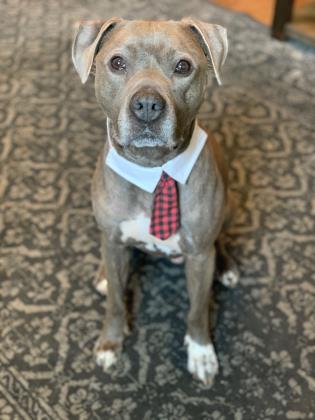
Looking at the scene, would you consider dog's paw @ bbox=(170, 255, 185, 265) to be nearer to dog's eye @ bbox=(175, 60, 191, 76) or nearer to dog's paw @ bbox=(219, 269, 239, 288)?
dog's paw @ bbox=(219, 269, 239, 288)

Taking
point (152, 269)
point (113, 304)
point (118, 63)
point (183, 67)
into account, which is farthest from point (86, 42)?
point (152, 269)

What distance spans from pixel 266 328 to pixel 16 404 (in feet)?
2.83

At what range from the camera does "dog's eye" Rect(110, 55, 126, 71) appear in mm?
1431

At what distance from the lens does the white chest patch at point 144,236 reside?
1627mm

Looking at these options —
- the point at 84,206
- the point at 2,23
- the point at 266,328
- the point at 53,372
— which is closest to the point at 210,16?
the point at 2,23

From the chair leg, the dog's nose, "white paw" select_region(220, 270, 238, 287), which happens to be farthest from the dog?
the chair leg

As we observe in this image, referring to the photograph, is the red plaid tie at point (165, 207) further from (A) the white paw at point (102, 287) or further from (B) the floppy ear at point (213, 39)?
(A) the white paw at point (102, 287)

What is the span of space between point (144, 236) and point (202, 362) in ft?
1.60

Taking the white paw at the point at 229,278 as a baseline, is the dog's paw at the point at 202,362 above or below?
below

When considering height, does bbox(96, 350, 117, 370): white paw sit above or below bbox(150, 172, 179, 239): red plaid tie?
below

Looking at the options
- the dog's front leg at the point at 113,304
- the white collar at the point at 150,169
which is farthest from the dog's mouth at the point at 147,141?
the dog's front leg at the point at 113,304

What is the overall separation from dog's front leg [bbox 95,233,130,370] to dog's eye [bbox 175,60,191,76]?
1.89 feet

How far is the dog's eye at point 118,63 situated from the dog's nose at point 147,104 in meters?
0.12

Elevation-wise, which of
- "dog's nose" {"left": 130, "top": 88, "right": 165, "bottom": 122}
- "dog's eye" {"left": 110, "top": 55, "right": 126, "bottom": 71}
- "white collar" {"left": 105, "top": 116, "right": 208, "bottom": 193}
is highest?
"dog's eye" {"left": 110, "top": 55, "right": 126, "bottom": 71}
